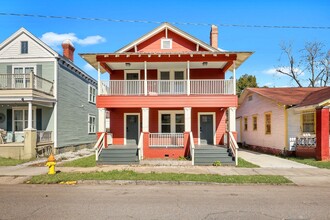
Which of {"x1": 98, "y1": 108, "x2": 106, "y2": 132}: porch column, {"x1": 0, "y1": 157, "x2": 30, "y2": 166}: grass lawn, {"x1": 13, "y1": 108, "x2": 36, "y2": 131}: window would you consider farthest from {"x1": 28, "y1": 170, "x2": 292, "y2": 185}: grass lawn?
{"x1": 13, "y1": 108, "x2": 36, "y2": 131}: window

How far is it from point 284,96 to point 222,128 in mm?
5525

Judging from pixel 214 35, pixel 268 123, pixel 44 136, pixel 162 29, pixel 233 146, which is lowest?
pixel 233 146

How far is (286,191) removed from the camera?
8.29 m

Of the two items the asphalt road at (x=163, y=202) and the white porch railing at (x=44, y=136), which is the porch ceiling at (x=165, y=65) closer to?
the white porch railing at (x=44, y=136)

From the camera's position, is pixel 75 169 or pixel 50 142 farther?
pixel 50 142

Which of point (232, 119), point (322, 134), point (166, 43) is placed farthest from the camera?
point (166, 43)

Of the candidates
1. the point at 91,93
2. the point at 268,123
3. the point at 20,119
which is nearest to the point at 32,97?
the point at 20,119

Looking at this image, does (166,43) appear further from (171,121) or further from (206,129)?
(206,129)

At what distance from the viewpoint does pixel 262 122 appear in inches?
836

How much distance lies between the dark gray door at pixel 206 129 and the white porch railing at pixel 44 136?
10.7 m

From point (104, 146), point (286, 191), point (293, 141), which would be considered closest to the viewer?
point (286, 191)

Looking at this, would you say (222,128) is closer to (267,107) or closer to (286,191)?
(267,107)

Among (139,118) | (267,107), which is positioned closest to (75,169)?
(139,118)

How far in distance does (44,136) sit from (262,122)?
1641 cm
